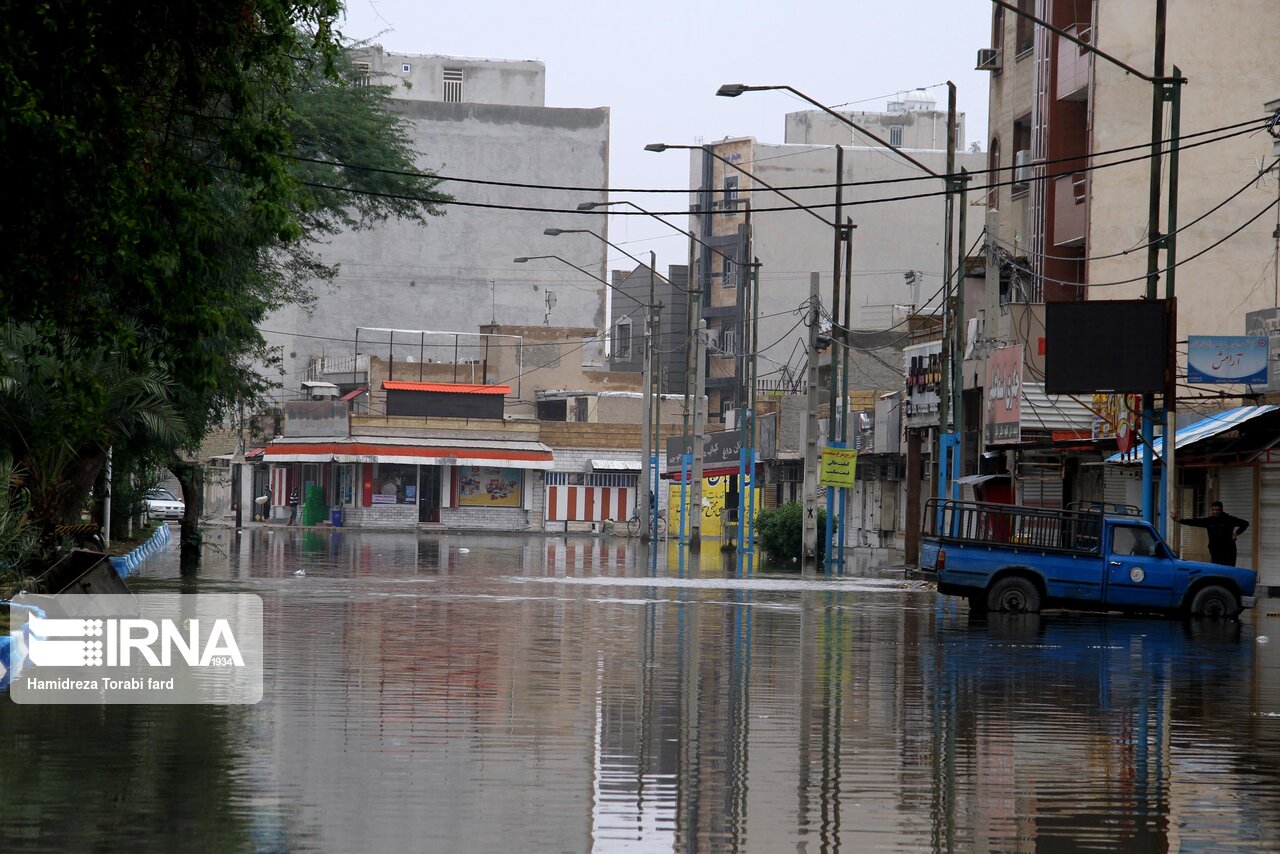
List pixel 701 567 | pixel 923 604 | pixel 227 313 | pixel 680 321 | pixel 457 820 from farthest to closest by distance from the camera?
pixel 680 321
pixel 701 567
pixel 923 604
pixel 227 313
pixel 457 820

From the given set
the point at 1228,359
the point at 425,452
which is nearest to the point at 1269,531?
the point at 1228,359

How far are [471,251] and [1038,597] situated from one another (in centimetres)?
7387

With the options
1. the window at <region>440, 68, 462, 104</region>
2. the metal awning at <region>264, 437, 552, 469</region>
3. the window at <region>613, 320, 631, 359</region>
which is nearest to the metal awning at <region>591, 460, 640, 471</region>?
the metal awning at <region>264, 437, 552, 469</region>

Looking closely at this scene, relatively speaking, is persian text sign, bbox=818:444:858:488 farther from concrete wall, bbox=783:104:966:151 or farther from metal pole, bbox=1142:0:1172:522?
concrete wall, bbox=783:104:966:151

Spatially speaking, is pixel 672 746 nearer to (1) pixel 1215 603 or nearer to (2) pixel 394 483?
(1) pixel 1215 603

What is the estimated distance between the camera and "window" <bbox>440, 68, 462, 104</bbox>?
103 meters

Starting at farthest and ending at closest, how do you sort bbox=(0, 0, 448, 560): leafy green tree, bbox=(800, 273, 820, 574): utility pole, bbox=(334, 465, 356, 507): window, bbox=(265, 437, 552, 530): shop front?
bbox=(334, 465, 356, 507): window → bbox=(265, 437, 552, 530): shop front → bbox=(800, 273, 820, 574): utility pole → bbox=(0, 0, 448, 560): leafy green tree

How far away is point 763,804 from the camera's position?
9.59m

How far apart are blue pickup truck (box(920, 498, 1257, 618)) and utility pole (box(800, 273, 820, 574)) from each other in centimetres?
1710

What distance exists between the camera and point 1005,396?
40.0 metres

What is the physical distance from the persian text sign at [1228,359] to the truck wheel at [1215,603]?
22.5 feet

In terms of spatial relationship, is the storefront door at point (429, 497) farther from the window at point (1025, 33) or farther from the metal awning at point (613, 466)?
the window at point (1025, 33)

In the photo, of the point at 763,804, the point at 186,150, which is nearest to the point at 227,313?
the point at 186,150

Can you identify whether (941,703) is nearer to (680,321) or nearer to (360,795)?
(360,795)
